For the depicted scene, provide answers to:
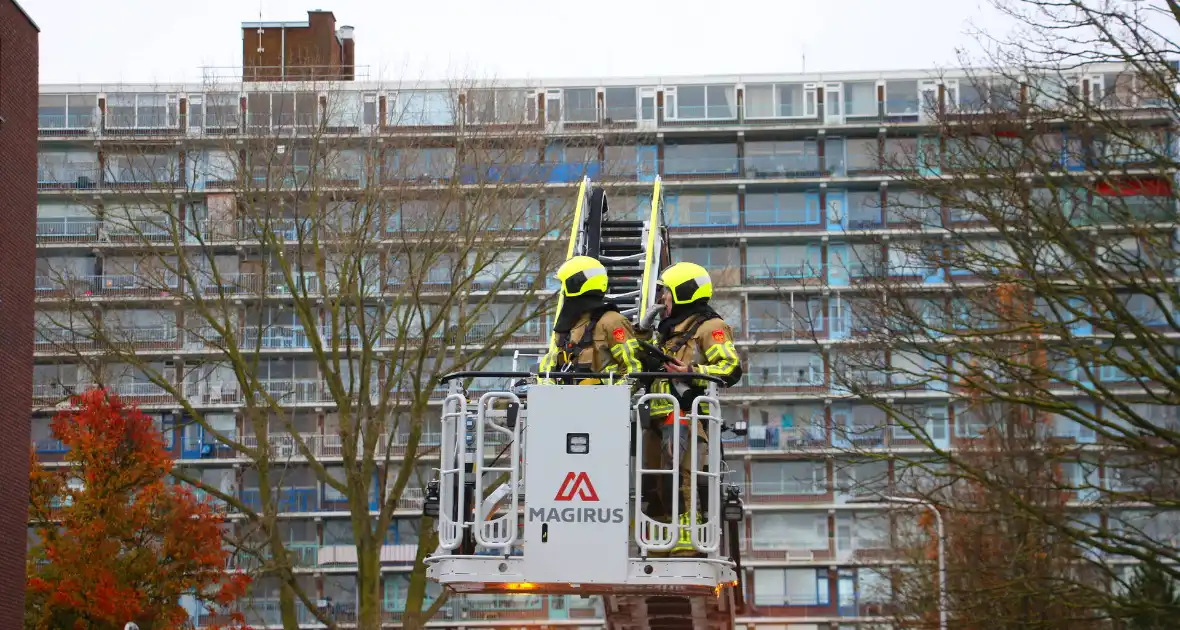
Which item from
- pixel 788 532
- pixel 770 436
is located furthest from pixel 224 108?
pixel 788 532

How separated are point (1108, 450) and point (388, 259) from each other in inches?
620

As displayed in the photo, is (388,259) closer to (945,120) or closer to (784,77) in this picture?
(945,120)

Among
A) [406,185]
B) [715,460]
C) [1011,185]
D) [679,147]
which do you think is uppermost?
[679,147]

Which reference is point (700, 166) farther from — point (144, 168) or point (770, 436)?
point (144, 168)

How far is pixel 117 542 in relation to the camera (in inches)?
1679

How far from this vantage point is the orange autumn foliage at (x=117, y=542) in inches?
1652

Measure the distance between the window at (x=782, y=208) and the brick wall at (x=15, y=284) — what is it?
135ft

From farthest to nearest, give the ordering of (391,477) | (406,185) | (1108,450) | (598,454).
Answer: (391,477), (406,185), (1108,450), (598,454)

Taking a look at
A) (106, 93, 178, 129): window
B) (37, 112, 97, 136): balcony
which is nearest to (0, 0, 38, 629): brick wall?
(106, 93, 178, 129): window

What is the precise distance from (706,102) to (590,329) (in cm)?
5923

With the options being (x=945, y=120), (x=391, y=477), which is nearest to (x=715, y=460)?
(x=945, y=120)

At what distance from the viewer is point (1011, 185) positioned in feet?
71.3

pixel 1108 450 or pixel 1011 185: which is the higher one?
pixel 1011 185

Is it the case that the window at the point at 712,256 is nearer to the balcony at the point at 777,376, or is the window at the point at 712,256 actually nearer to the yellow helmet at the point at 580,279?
the balcony at the point at 777,376
